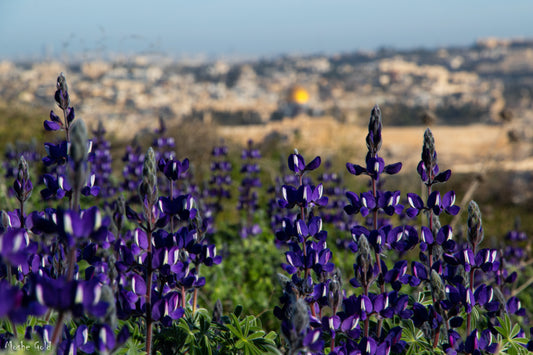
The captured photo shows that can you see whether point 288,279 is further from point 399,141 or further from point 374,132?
point 399,141

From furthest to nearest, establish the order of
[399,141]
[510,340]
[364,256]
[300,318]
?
1. [399,141]
2. [510,340]
3. [364,256]
4. [300,318]

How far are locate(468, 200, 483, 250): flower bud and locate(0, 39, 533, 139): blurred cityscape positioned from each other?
27.0 feet

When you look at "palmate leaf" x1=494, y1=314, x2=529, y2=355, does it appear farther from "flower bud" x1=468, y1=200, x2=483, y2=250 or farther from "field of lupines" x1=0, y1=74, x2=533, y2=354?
"flower bud" x1=468, y1=200, x2=483, y2=250

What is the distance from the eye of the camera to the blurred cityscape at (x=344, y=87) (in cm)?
3384

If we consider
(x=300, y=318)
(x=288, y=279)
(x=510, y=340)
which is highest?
(x=300, y=318)

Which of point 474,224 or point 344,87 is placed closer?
point 474,224

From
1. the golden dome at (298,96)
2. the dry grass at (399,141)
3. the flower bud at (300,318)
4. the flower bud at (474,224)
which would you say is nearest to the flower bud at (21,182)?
the flower bud at (300,318)

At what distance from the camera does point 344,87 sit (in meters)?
75.9

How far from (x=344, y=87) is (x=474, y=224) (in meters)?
76.4

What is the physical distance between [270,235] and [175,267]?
3.57 m

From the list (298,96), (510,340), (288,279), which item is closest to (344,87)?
(298,96)

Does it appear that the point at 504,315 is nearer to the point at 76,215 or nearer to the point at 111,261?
the point at 111,261

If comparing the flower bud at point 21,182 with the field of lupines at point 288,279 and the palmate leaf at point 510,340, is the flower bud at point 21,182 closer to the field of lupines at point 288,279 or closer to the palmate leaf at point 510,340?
the field of lupines at point 288,279

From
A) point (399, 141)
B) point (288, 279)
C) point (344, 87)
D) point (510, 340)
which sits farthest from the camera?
point (344, 87)
